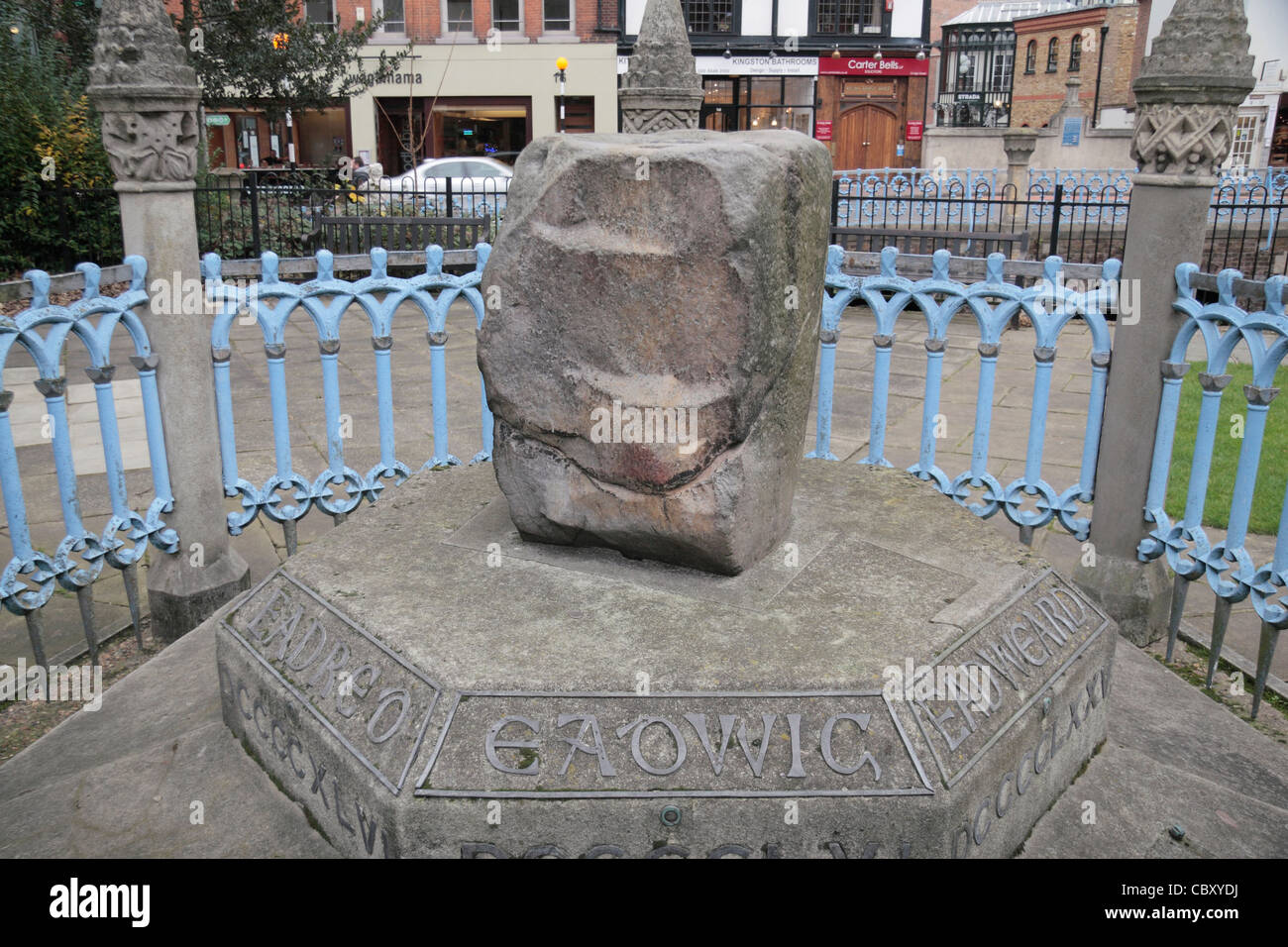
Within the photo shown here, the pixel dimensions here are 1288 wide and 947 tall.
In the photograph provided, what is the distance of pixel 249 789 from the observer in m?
3.00

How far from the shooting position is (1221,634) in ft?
12.9

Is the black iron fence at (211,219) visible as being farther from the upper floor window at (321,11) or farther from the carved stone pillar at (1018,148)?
the upper floor window at (321,11)

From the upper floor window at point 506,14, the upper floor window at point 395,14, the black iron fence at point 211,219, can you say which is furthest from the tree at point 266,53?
the upper floor window at point 506,14

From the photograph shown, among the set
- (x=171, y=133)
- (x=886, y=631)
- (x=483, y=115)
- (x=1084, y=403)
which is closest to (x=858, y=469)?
(x=886, y=631)

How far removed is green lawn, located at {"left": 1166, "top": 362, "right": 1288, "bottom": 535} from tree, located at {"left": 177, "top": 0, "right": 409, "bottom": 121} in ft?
44.3

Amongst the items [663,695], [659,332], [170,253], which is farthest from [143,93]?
[663,695]

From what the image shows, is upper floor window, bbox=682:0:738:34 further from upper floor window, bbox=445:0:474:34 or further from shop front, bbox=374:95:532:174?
upper floor window, bbox=445:0:474:34

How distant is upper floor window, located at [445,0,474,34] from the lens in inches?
1061

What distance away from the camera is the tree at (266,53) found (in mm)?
15469

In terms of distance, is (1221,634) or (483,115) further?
(483,115)

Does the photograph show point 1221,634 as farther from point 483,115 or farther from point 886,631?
point 483,115

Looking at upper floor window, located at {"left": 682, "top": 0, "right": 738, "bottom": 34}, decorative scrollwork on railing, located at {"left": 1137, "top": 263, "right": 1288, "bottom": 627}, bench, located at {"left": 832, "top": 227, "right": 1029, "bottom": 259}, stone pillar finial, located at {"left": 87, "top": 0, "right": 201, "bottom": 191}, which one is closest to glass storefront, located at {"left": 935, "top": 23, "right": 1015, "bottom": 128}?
upper floor window, located at {"left": 682, "top": 0, "right": 738, "bottom": 34}

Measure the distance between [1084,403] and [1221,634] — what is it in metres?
4.63

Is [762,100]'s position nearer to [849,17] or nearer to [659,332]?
[849,17]
